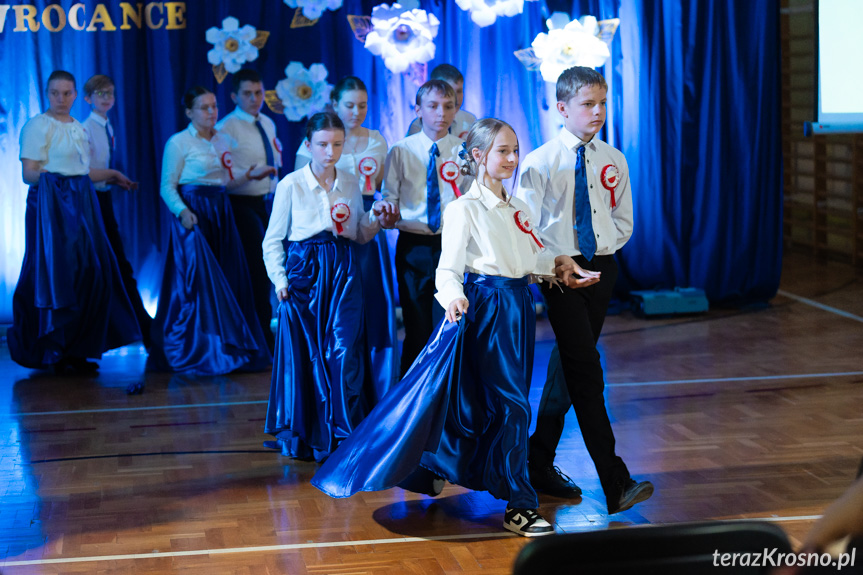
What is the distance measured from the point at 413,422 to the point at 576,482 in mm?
877

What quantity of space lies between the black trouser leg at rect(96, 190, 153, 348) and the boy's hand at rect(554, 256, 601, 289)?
3.62 metres

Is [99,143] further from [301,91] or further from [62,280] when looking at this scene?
[301,91]

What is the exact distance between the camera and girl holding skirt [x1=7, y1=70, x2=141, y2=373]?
19.0 feet

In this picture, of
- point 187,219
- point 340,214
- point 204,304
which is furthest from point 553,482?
point 187,219

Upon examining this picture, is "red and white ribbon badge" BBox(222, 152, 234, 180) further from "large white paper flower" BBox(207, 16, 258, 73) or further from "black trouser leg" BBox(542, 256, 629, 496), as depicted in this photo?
"black trouser leg" BBox(542, 256, 629, 496)

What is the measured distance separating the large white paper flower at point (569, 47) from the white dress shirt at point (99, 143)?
275 cm

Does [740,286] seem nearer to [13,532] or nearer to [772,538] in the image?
[13,532]

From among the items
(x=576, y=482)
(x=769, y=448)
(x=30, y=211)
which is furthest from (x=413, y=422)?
(x=30, y=211)

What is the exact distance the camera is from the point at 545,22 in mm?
7301

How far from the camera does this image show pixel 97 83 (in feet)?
20.5

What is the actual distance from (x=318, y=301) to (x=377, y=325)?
1.06ft

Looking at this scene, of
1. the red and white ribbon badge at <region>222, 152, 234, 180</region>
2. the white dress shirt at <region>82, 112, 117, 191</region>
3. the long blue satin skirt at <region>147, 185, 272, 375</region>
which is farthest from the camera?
the white dress shirt at <region>82, 112, 117, 191</region>

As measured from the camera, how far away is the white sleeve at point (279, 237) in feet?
13.5

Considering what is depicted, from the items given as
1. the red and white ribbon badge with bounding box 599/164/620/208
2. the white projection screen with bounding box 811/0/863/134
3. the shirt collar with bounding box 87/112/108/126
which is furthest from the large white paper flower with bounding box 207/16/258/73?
the red and white ribbon badge with bounding box 599/164/620/208
